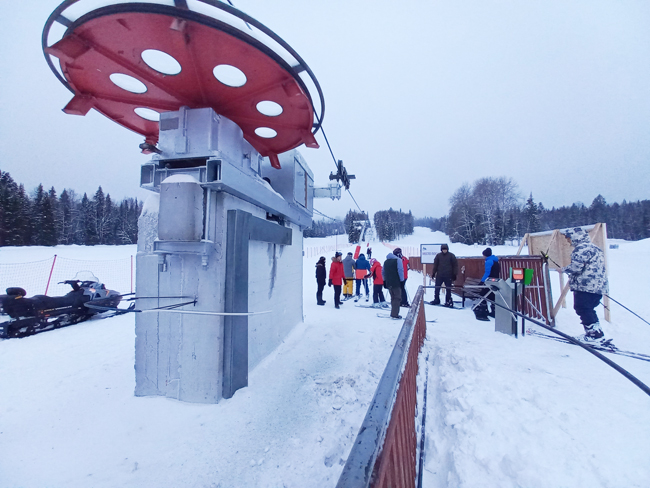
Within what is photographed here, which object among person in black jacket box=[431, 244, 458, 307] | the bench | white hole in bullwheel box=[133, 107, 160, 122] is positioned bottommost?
the bench

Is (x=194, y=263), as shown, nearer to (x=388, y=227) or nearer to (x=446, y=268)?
(x=446, y=268)

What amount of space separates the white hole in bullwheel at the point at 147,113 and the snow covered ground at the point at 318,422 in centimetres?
407

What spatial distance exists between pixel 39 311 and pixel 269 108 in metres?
8.38

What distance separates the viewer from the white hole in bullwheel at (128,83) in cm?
314

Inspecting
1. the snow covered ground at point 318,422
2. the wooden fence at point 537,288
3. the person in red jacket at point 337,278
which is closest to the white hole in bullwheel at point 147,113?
the snow covered ground at point 318,422

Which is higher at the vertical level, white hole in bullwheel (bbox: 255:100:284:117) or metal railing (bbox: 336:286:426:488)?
white hole in bullwheel (bbox: 255:100:284:117)

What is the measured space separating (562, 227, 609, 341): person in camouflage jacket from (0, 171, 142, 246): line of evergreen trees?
49312 millimetres

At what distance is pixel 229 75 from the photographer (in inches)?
122

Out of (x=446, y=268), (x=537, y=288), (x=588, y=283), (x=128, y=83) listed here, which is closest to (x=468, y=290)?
(x=446, y=268)

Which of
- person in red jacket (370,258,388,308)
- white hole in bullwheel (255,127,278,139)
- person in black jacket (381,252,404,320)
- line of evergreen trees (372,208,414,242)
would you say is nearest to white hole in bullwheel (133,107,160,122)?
white hole in bullwheel (255,127,278,139)

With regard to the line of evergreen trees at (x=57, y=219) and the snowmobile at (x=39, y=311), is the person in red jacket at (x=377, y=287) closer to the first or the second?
the snowmobile at (x=39, y=311)

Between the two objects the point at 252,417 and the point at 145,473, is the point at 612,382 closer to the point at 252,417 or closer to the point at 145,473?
the point at 252,417

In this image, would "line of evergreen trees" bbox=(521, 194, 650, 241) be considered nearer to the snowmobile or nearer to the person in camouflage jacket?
the person in camouflage jacket

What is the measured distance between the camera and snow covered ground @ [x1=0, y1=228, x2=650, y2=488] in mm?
2342
